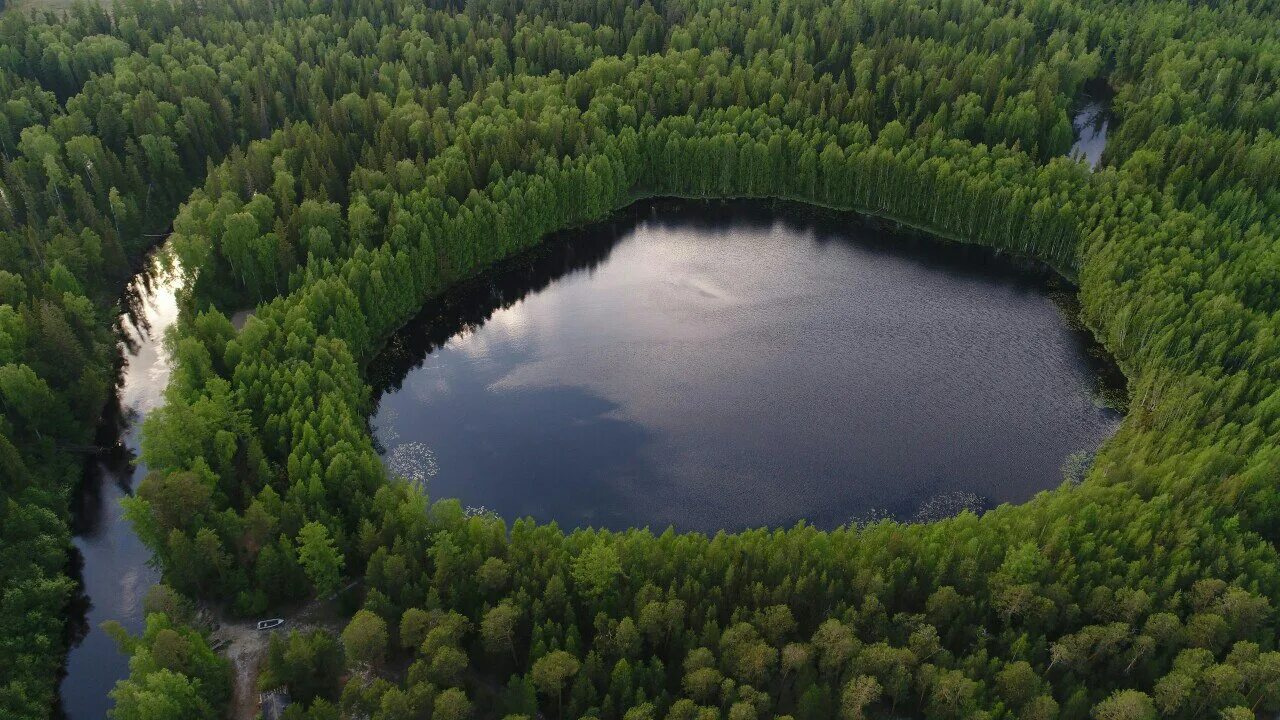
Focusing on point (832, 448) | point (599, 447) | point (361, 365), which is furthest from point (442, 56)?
point (832, 448)

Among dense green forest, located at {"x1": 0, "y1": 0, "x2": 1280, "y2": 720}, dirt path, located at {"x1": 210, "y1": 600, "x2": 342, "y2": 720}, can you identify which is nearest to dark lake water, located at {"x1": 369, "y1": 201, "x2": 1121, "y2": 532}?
dense green forest, located at {"x1": 0, "y1": 0, "x2": 1280, "y2": 720}

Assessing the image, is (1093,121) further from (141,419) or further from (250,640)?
(141,419)

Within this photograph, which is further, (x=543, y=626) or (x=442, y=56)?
(x=442, y=56)

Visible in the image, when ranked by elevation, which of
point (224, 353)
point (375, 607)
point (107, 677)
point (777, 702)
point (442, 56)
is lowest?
point (107, 677)

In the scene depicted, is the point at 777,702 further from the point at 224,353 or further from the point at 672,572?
the point at 224,353

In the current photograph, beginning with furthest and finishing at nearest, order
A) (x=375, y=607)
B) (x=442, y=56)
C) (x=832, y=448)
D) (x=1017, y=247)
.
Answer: (x=442, y=56) → (x=1017, y=247) → (x=832, y=448) → (x=375, y=607)

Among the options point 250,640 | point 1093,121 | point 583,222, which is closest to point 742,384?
point 583,222

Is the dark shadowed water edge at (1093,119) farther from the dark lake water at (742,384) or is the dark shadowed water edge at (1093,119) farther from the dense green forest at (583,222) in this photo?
the dark lake water at (742,384)
